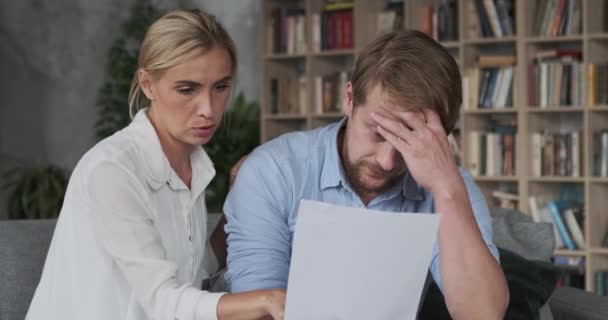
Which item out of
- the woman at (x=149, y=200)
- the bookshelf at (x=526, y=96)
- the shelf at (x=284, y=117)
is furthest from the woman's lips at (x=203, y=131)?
the shelf at (x=284, y=117)

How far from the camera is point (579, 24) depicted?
5.11 metres

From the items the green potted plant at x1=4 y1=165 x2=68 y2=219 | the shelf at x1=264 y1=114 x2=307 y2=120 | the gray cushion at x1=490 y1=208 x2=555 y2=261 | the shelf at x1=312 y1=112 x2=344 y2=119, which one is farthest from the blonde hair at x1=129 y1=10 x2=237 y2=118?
the green potted plant at x1=4 y1=165 x2=68 y2=219

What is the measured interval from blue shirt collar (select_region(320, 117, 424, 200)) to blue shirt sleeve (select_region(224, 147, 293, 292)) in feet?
0.27

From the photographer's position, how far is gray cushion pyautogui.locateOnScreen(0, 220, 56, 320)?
2.18m

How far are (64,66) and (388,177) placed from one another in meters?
5.79

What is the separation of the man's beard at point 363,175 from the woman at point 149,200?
12.4 inches

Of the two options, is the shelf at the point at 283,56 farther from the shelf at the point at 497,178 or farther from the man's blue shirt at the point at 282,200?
the man's blue shirt at the point at 282,200

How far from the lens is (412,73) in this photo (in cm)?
168

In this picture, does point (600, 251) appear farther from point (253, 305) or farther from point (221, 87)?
point (253, 305)

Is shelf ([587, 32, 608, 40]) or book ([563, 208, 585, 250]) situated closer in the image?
shelf ([587, 32, 608, 40])

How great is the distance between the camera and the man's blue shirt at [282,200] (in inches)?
68.2

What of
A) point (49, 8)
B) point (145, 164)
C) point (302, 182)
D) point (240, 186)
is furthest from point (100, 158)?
point (49, 8)

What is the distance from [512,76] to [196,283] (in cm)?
380

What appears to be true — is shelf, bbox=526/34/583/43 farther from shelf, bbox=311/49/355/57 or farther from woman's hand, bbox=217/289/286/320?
woman's hand, bbox=217/289/286/320
